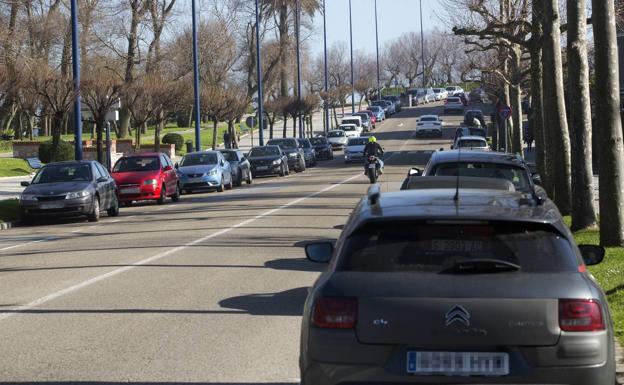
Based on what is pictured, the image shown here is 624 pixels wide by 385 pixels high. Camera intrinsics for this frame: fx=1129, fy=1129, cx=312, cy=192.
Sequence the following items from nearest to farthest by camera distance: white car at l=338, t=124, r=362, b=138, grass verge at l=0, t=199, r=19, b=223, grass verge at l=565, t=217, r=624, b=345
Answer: grass verge at l=565, t=217, r=624, b=345 → grass verge at l=0, t=199, r=19, b=223 → white car at l=338, t=124, r=362, b=138

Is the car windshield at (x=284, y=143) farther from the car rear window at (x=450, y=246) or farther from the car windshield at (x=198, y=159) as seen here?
the car rear window at (x=450, y=246)

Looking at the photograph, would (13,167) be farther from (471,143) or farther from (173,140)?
(471,143)

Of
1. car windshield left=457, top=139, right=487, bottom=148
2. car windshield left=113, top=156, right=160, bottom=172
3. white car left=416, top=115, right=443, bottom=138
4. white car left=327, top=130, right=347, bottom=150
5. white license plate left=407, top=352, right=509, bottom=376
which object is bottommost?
white license plate left=407, top=352, right=509, bottom=376

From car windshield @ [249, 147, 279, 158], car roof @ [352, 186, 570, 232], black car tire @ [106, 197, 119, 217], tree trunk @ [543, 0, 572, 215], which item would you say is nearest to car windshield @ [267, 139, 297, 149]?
car windshield @ [249, 147, 279, 158]

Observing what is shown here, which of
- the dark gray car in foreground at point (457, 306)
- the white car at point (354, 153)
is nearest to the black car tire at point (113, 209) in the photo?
the dark gray car in foreground at point (457, 306)

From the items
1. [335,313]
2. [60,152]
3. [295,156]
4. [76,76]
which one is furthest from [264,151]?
[335,313]

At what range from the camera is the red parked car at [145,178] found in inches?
1293

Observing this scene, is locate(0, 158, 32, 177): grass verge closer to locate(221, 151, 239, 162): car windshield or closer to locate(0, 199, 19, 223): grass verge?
locate(221, 151, 239, 162): car windshield

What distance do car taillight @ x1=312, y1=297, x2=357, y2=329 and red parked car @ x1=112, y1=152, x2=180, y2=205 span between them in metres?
27.3

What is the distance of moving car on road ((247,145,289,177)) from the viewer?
164ft

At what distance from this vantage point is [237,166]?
42.9 m

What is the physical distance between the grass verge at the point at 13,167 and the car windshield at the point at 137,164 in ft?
51.6

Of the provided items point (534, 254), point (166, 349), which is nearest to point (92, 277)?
point (166, 349)

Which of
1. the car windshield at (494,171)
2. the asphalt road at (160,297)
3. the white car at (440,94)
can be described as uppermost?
the white car at (440,94)
